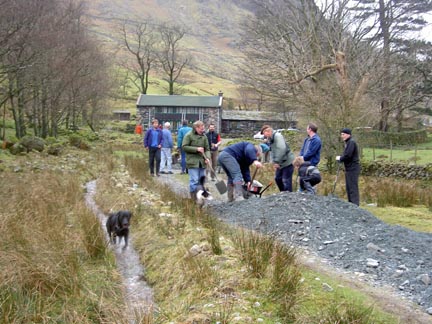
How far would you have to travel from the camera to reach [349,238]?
6.21m

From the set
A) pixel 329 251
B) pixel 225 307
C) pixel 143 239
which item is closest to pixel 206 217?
pixel 143 239

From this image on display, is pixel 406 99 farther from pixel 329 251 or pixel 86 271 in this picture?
pixel 86 271

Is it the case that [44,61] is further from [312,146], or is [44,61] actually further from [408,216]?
[408,216]

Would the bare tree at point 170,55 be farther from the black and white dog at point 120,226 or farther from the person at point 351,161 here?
the black and white dog at point 120,226

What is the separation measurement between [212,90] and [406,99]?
63.7 meters

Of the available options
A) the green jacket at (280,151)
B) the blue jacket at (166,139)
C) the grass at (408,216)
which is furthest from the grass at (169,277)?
the blue jacket at (166,139)

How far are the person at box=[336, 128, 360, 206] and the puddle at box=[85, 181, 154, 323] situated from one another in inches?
182

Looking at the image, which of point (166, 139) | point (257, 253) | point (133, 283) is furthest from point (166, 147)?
point (257, 253)

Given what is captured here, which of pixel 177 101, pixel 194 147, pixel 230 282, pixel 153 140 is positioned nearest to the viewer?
pixel 230 282

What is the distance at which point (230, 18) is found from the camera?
646ft

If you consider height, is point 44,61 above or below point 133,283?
above

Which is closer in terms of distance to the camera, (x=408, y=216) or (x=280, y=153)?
(x=280, y=153)

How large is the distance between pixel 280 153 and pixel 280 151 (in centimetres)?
4

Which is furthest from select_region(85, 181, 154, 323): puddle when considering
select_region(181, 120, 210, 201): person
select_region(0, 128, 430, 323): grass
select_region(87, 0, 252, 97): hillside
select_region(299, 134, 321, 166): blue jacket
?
select_region(87, 0, 252, 97): hillside
